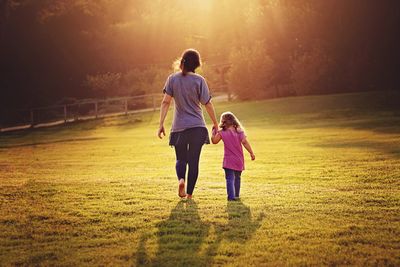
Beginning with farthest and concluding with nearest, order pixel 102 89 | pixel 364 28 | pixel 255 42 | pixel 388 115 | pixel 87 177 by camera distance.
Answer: pixel 102 89 → pixel 255 42 → pixel 364 28 → pixel 388 115 → pixel 87 177

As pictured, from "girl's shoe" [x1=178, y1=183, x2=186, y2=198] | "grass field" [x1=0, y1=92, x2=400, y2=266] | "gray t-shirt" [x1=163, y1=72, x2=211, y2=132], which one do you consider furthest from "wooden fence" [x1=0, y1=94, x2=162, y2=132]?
"gray t-shirt" [x1=163, y1=72, x2=211, y2=132]

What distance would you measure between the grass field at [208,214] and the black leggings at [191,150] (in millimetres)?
462

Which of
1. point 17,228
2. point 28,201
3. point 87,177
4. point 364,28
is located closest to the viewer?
point 17,228

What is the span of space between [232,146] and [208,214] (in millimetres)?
1602

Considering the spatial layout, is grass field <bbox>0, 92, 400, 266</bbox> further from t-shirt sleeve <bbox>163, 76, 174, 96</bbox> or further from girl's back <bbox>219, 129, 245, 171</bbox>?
t-shirt sleeve <bbox>163, 76, 174, 96</bbox>

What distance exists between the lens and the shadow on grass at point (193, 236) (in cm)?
532

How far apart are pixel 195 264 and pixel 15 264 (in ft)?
5.23

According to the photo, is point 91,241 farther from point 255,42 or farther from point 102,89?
point 102,89

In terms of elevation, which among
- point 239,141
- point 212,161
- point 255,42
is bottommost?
point 212,161

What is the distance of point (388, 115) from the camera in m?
31.8

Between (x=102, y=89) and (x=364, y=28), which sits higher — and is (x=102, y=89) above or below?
→ below

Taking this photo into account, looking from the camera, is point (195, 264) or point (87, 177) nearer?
point (195, 264)

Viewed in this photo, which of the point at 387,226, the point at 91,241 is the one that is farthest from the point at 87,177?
the point at 387,226

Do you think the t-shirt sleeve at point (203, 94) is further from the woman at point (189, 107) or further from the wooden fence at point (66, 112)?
the wooden fence at point (66, 112)
